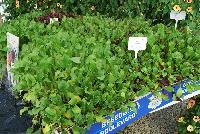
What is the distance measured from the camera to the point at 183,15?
5152 mm

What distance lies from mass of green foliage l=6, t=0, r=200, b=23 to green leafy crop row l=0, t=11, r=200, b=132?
119 centimetres

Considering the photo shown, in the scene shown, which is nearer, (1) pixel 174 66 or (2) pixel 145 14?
(1) pixel 174 66

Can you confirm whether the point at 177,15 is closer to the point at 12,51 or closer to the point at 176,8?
the point at 176,8

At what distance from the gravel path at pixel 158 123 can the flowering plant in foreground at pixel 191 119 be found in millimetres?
422

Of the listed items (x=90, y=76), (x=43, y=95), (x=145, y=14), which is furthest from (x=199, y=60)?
(x=145, y=14)

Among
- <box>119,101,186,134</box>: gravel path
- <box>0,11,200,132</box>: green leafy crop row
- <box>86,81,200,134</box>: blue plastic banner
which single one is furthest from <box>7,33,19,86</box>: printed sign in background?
<box>119,101,186,134</box>: gravel path

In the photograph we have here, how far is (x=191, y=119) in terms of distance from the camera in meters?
4.69

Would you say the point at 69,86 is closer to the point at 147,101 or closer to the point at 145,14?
the point at 147,101

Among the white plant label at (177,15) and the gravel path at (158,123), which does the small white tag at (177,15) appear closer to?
the white plant label at (177,15)

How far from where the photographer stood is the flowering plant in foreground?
460 cm

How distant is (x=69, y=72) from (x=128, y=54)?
2.23 ft

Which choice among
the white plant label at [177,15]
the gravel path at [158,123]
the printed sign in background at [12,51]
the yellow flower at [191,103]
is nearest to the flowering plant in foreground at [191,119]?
the yellow flower at [191,103]

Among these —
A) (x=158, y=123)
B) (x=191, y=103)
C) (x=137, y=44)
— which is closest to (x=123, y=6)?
(x=158, y=123)

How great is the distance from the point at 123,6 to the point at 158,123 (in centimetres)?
188
